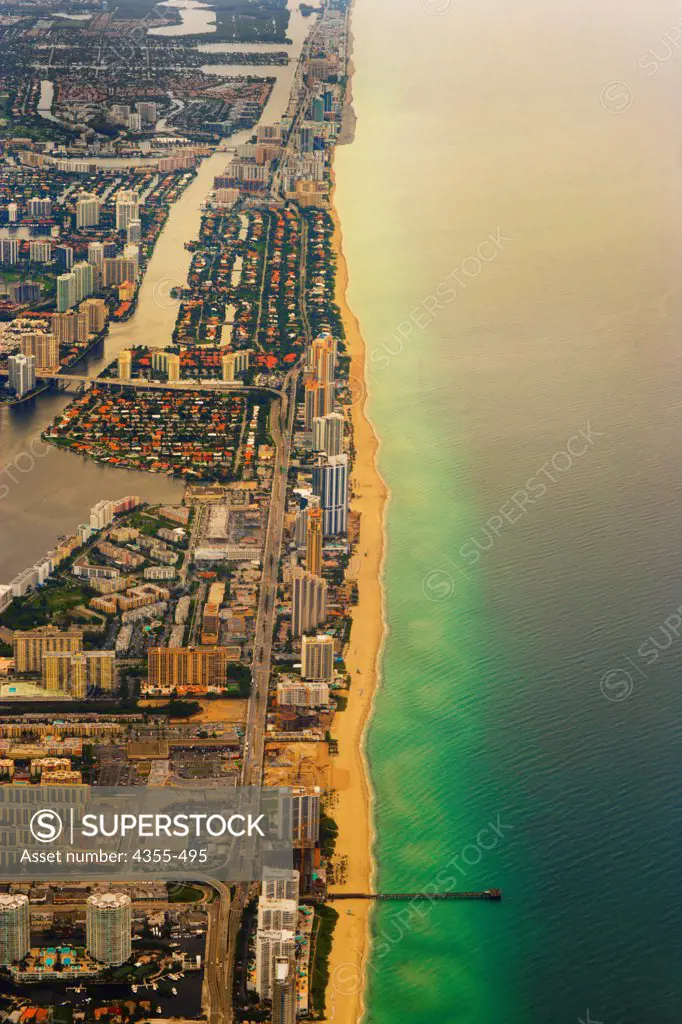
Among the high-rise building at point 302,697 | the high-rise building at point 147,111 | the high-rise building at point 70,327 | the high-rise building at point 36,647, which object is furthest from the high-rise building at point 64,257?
the high-rise building at point 302,697

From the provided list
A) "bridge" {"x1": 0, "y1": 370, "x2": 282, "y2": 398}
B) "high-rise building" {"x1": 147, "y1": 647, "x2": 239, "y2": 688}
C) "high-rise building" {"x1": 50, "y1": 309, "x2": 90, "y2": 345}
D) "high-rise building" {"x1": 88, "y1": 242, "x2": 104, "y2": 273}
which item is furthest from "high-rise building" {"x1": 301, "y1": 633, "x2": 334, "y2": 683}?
"high-rise building" {"x1": 88, "y1": 242, "x2": 104, "y2": 273}

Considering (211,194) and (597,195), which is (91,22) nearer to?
(211,194)

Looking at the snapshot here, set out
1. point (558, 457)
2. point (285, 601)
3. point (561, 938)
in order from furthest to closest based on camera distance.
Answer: point (558, 457)
point (285, 601)
point (561, 938)

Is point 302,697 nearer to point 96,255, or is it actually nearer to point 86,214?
point 96,255

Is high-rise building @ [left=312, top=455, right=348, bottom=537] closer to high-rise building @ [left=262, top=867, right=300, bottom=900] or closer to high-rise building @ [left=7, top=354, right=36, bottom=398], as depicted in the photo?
high-rise building @ [left=7, top=354, right=36, bottom=398]

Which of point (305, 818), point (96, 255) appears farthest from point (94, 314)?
point (305, 818)

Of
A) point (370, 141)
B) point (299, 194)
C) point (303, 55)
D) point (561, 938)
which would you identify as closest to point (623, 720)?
point (561, 938)

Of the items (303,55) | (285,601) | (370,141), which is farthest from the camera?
(303,55)

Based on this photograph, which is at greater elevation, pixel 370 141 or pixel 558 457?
pixel 370 141
